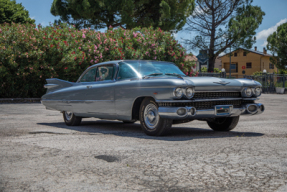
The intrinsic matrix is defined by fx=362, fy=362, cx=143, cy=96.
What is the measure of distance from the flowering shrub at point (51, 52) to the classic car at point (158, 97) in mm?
9428

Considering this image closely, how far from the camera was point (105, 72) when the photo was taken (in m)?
7.70

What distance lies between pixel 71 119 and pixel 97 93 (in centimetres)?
136

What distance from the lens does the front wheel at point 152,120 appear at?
613 cm

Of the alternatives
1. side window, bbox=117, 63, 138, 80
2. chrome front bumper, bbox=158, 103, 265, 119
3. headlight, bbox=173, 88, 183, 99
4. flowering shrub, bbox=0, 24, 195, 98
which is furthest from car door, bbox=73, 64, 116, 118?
flowering shrub, bbox=0, 24, 195, 98

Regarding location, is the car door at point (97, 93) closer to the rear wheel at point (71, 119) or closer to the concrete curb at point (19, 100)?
the rear wheel at point (71, 119)

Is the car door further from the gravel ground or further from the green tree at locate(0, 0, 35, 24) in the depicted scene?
the green tree at locate(0, 0, 35, 24)

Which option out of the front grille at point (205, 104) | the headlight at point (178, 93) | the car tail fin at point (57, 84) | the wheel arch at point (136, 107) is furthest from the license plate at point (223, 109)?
the car tail fin at point (57, 84)

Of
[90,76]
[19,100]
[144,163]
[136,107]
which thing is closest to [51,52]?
[19,100]

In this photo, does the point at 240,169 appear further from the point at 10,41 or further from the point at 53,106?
the point at 10,41

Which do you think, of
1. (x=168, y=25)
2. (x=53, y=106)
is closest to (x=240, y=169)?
(x=53, y=106)

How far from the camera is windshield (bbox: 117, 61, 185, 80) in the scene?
703cm

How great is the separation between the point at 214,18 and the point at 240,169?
3710cm

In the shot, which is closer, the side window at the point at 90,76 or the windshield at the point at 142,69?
the windshield at the point at 142,69

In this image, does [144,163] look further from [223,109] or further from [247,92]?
[247,92]
